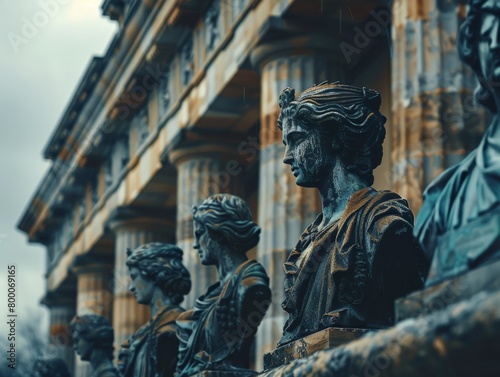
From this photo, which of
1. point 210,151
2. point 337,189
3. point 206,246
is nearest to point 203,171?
point 210,151

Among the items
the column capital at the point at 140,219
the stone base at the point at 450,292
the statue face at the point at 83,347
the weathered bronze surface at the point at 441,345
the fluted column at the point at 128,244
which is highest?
the column capital at the point at 140,219

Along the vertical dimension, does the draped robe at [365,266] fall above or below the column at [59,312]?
below

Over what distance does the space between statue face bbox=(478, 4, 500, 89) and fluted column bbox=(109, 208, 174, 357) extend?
37485 mm

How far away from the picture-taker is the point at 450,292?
16.0ft

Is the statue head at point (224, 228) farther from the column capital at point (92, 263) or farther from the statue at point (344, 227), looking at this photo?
the column capital at point (92, 263)

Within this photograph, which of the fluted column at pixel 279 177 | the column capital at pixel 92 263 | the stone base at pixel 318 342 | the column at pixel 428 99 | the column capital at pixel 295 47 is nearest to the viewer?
the stone base at pixel 318 342

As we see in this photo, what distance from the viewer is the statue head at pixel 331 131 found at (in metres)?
7.68

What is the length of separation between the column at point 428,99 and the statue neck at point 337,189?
11200mm

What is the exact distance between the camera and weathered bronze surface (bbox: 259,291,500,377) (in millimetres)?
4363

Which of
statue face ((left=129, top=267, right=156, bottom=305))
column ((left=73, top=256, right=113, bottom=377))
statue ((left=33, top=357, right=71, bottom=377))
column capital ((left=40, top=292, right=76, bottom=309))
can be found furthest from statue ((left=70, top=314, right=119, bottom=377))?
column capital ((left=40, top=292, right=76, bottom=309))

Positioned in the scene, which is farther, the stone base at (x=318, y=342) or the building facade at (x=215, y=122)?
the building facade at (x=215, y=122)

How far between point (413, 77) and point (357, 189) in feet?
41.5

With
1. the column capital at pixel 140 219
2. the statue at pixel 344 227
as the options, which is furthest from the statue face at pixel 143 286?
the column capital at pixel 140 219

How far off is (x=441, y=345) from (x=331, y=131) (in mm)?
3315
